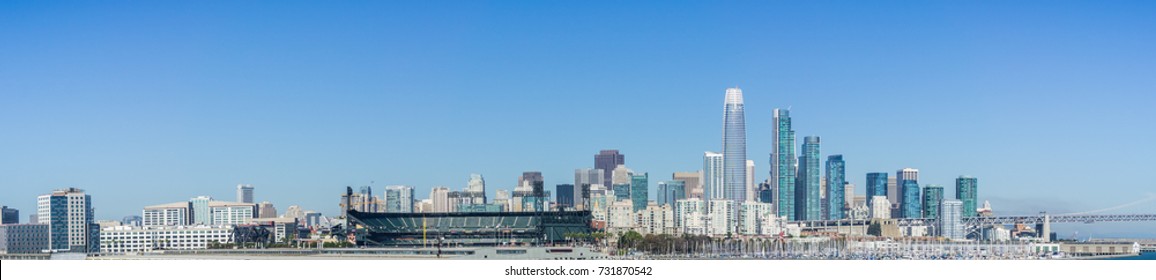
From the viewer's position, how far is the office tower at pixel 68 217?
45.8 meters

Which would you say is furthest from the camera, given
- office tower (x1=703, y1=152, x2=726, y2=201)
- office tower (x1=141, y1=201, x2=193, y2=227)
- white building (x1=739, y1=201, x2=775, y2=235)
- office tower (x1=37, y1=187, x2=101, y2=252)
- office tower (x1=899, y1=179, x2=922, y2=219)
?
office tower (x1=703, y1=152, x2=726, y2=201)

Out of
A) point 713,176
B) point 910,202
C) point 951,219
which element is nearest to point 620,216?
point 951,219

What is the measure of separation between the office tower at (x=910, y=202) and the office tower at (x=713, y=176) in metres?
10.5

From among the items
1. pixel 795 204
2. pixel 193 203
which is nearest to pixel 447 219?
pixel 193 203

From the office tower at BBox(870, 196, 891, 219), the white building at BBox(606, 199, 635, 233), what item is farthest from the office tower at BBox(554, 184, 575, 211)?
the office tower at BBox(870, 196, 891, 219)

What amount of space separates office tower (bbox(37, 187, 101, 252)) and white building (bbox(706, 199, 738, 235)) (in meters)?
23.6

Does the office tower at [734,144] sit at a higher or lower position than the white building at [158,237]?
higher

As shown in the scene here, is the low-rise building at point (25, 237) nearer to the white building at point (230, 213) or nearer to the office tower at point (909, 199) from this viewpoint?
the white building at point (230, 213)

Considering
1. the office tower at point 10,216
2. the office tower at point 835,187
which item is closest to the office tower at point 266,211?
the office tower at point 10,216

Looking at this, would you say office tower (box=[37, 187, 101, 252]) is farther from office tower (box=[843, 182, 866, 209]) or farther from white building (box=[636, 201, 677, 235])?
office tower (box=[843, 182, 866, 209])

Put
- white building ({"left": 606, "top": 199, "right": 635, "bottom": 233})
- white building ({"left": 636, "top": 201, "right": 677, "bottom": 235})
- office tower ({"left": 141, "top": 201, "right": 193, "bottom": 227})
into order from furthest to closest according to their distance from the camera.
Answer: office tower ({"left": 141, "top": 201, "right": 193, "bottom": 227})
white building ({"left": 636, "top": 201, "right": 677, "bottom": 235})
white building ({"left": 606, "top": 199, "right": 635, "bottom": 233})

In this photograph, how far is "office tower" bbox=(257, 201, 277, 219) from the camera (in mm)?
66250
